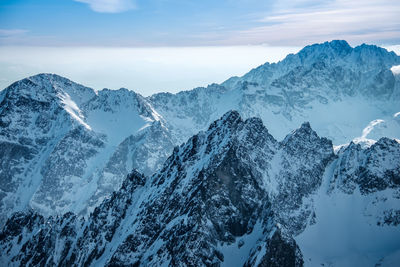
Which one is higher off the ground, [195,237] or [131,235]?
[195,237]

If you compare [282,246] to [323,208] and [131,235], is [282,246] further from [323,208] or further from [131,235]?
[323,208]

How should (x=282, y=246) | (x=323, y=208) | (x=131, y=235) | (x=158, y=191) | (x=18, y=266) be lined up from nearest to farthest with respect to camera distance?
(x=282, y=246), (x=131, y=235), (x=158, y=191), (x=18, y=266), (x=323, y=208)

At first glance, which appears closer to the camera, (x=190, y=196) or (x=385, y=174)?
(x=190, y=196)

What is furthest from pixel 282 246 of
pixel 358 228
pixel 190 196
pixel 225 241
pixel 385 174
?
pixel 385 174

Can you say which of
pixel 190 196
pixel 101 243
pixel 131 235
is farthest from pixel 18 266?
pixel 190 196

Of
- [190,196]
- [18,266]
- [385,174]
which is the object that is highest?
[190,196]

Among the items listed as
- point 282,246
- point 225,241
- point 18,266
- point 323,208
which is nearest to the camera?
point 282,246
